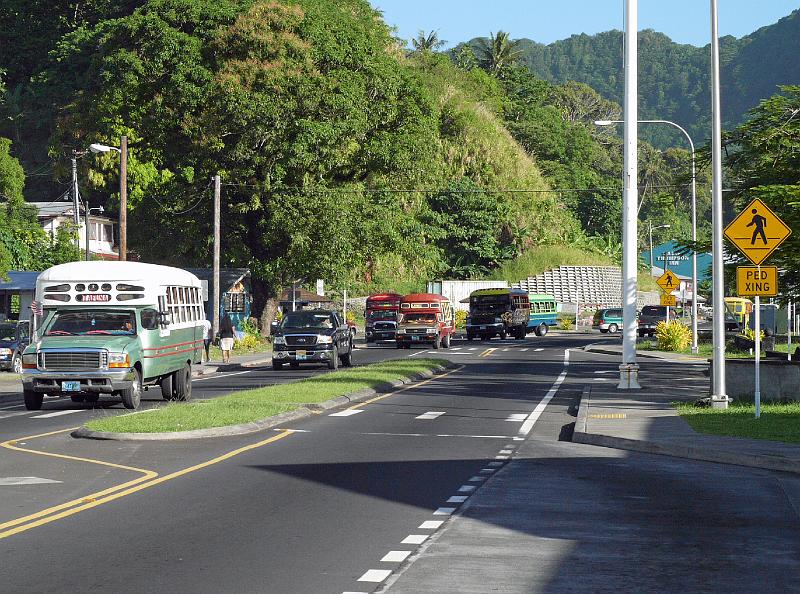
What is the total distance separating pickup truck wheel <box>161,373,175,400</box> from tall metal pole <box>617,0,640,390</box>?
34.5ft

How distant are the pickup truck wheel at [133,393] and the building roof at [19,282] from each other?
96.6 ft

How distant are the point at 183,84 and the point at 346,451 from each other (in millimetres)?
43641

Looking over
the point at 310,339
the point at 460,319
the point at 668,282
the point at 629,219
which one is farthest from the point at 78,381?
the point at 460,319

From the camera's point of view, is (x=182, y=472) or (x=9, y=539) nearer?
(x=9, y=539)

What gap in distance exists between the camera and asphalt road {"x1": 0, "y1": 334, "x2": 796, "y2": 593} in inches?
379

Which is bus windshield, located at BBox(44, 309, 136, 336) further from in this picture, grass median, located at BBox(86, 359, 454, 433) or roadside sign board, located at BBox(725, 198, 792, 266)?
roadside sign board, located at BBox(725, 198, 792, 266)

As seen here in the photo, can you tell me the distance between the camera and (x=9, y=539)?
10969 millimetres

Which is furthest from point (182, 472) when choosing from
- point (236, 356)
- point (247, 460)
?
point (236, 356)

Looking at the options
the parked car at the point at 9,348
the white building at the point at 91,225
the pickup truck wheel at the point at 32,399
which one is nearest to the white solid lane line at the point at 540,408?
the pickup truck wheel at the point at 32,399

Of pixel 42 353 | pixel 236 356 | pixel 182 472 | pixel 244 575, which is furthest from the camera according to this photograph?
pixel 236 356

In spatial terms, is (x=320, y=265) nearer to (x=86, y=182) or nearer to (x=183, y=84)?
(x=183, y=84)

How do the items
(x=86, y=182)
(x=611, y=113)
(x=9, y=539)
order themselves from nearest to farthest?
(x=9, y=539), (x=86, y=182), (x=611, y=113)

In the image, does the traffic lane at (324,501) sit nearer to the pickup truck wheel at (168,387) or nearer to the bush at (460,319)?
the pickup truck wheel at (168,387)

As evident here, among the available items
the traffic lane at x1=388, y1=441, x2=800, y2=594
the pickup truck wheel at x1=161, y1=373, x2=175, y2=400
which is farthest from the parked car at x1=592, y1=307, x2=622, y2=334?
the traffic lane at x1=388, y1=441, x2=800, y2=594
